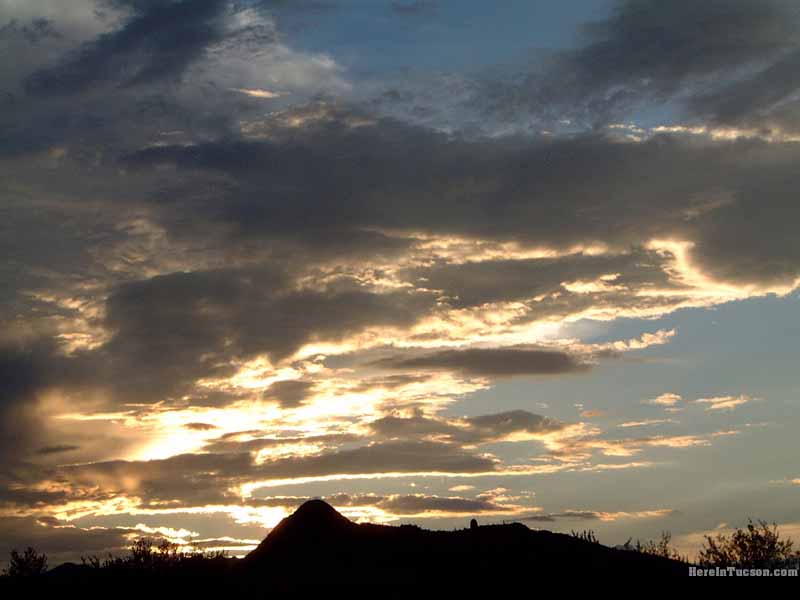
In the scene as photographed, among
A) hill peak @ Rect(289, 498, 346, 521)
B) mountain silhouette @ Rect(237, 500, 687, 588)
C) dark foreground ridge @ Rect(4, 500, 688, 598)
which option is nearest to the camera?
dark foreground ridge @ Rect(4, 500, 688, 598)

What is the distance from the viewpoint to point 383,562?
1163 inches

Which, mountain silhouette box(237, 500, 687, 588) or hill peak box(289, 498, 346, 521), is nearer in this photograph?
mountain silhouette box(237, 500, 687, 588)

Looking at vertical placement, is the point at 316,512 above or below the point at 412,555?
above

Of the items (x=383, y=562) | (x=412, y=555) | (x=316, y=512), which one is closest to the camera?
(x=383, y=562)

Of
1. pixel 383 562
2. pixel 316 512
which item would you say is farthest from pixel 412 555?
pixel 316 512

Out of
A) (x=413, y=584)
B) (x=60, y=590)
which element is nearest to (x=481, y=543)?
(x=413, y=584)

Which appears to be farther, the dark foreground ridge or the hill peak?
the hill peak

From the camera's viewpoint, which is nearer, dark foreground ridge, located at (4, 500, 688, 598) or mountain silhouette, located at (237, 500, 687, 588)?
dark foreground ridge, located at (4, 500, 688, 598)

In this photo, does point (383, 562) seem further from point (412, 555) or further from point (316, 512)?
point (316, 512)

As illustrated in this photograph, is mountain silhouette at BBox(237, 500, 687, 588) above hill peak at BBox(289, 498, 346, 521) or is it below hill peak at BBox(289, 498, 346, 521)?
below

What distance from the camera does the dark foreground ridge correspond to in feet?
91.3

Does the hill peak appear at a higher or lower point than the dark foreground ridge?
higher

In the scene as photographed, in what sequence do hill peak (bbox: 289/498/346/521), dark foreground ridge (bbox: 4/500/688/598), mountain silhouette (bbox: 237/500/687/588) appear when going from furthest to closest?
hill peak (bbox: 289/498/346/521) < mountain silhouette (bbox: 237/500/687/588) < dark foreground ridge (bbox: 4/500/688/598)

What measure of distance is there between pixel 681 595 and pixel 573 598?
142 inches
